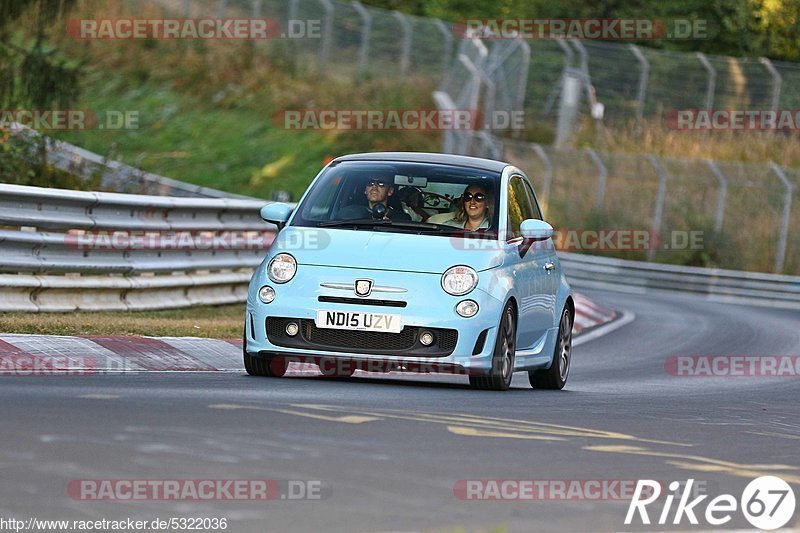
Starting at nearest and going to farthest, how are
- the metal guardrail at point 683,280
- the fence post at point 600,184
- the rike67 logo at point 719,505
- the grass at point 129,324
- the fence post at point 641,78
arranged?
the rike67 logo at point 719,505 < the grass at point 129,324 < the metal guardrail at point 683,280 < the fence post at point 600,184 < the fence post at point 641,78

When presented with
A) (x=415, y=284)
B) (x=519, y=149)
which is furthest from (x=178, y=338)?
(x=519, y=149)

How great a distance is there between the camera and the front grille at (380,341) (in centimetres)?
1149

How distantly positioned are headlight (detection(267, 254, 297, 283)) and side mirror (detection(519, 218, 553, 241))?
1.79 metres

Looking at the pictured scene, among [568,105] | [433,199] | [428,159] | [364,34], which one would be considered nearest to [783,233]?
[568,105]

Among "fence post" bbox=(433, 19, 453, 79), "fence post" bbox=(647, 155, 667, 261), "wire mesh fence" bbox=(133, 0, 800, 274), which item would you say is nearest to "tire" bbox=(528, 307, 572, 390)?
"wire mesh fence" bbox=(133, 0, 800, 274)

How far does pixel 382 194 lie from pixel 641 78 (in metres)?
33.5

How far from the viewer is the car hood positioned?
1164 centimetres

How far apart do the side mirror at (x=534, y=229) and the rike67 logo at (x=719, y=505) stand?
4824mm

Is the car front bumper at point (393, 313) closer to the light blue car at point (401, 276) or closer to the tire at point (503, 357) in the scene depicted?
the light blue car at point (401, 276)

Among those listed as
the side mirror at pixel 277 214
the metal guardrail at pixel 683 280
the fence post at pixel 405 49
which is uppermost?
the fence post at pixel 405 49

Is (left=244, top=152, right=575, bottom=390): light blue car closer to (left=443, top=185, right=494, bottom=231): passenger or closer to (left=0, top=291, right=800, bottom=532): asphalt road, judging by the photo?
(left=443, top=185, right=494, bottom=231): passenger

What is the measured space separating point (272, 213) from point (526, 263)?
1864 millimetres

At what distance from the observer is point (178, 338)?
13.6 m

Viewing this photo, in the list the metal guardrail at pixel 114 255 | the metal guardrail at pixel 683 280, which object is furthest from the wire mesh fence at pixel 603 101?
the metal guardrail at pixel 114 255
